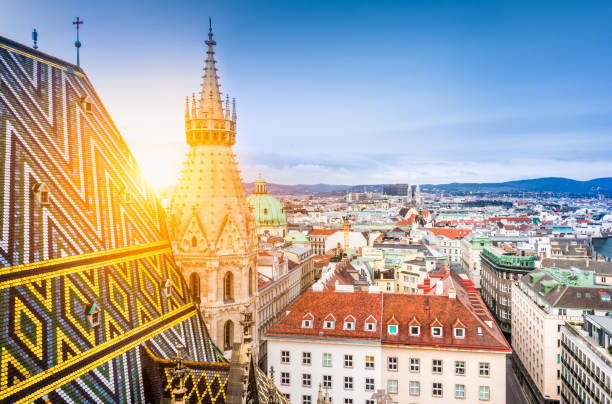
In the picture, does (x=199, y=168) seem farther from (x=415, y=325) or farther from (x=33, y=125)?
(x=415, y=325)

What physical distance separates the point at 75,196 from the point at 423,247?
8903 cm

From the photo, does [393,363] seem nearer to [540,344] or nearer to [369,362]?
[369,362]

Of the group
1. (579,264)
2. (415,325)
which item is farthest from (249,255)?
(579,264)

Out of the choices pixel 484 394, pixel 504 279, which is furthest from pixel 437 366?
pixel 504 279

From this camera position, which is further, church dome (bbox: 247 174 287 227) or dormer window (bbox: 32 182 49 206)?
church dome (bbox: 247 174 287 227)

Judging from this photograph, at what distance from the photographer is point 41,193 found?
57.4ft

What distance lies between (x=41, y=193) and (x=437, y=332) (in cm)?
3245

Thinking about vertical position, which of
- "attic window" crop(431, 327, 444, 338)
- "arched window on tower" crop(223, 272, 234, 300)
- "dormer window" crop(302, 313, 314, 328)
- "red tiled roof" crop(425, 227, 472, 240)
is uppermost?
"arched window on tower" crop(223, 272, 234, 300)

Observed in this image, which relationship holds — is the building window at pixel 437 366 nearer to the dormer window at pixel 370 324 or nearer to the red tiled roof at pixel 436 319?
the red tiled roof at pixel 436 319

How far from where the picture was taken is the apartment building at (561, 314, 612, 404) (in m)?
40.5

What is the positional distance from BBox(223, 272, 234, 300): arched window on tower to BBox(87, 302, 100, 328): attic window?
12022 millimetres

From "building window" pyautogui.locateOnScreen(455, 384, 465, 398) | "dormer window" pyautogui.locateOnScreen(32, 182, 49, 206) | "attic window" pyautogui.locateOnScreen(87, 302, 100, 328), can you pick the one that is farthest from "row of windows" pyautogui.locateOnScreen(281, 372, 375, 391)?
"dormer window" pyautogui.locateOnScreen(32, 182, 49, 206)

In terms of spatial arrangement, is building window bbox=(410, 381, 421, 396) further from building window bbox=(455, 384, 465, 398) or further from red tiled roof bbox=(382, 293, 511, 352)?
red tiled roof bbox=(382, 293, 511, 352)

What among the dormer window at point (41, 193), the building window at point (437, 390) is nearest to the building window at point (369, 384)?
the building window at point (437, 390)
